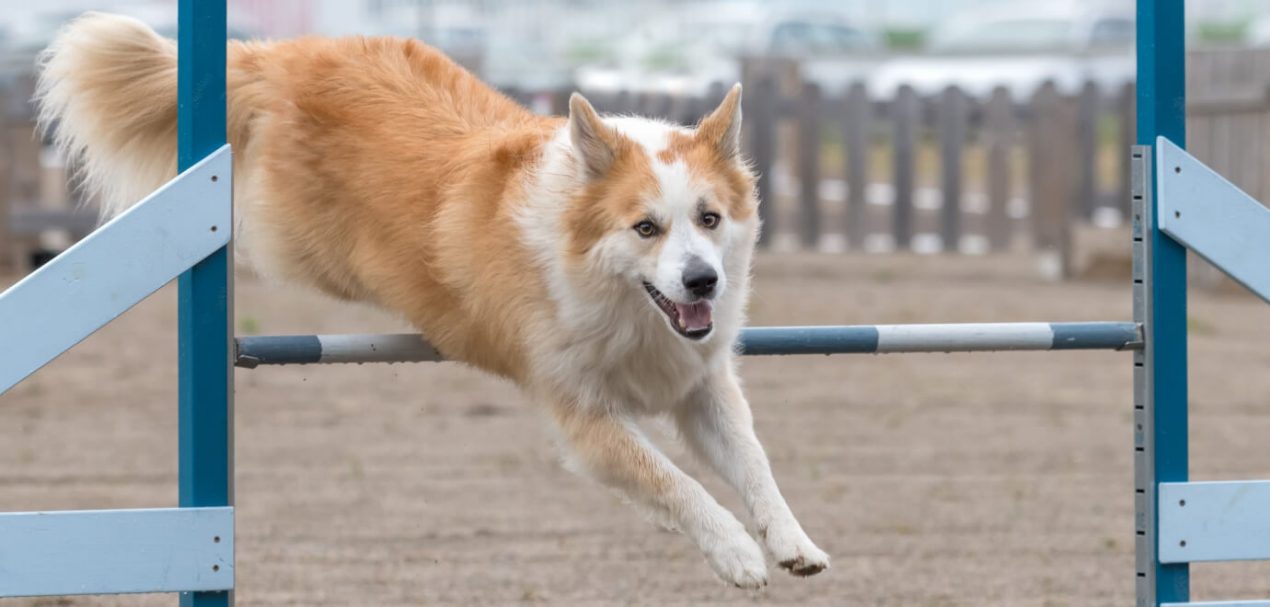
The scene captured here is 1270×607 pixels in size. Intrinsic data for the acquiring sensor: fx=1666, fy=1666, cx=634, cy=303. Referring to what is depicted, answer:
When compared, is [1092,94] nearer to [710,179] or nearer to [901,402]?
[901,402]

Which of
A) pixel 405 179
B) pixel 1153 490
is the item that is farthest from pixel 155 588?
pixel 1153 490

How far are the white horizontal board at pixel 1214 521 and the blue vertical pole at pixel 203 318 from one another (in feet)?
6.83

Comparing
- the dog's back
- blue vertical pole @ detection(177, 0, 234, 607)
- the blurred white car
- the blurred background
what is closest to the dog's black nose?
the dog's back

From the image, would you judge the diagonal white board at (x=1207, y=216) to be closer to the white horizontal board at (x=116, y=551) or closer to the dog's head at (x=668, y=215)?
the dog's head at (x=668, y=215)

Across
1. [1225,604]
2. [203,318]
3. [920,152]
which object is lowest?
[920,152]

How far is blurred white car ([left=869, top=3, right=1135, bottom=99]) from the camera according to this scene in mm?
21672

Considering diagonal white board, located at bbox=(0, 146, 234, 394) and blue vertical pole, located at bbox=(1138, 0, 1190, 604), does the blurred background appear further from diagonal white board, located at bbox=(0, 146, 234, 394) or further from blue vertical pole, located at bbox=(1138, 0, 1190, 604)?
blue vertical pole, located at bbox=(1138, 0, 1190, 604)

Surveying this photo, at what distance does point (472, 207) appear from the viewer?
4023 mm

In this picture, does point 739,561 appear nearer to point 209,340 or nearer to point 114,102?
point 209,340

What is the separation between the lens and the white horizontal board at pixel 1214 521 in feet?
12.4

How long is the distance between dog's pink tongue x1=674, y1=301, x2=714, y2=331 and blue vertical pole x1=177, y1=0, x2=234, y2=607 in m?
0.97

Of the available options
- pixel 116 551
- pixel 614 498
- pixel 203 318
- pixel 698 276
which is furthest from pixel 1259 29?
pixel 116 551

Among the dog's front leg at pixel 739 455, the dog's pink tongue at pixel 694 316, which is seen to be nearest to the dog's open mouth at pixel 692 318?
the dog's pink tongue at pixel 694 316

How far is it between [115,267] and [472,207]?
37.0 inches
